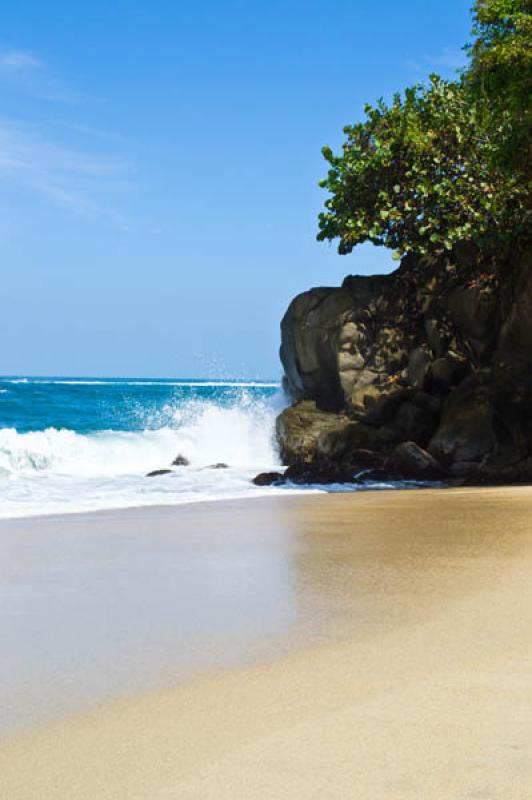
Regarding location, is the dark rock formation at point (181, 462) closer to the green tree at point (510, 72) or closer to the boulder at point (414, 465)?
the boulder at point (414, 465)

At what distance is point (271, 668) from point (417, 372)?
608 inches

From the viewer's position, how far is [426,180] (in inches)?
781

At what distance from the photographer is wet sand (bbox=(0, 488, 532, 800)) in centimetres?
303

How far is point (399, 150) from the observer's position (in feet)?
66.2

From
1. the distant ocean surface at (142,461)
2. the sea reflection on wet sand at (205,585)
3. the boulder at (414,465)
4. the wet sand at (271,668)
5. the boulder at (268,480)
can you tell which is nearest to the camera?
the wet sand at (271,668)

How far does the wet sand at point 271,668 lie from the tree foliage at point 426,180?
1141 cm

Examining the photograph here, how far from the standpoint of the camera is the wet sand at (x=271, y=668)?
9.94 ft

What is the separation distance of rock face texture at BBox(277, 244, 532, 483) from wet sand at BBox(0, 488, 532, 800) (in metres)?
8.07

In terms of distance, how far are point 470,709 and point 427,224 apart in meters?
17.4

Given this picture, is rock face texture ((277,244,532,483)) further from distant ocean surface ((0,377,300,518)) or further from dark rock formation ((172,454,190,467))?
dark rock formation ((172,454,190,467))

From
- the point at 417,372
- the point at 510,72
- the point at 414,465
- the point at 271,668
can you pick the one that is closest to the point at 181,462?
the point at 417,372

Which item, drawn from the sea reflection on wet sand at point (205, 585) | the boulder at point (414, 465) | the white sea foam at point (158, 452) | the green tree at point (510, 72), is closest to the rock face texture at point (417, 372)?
the boulder at point (414, 465)

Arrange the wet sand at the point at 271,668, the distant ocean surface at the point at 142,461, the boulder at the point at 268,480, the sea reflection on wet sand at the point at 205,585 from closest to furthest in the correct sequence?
1. the wet sand at the point at 271,668
2. the sea reflection on wet sand at the point at 205,585
3. the distant ocean surface at the point at 142,461
4. the boulder at the point at 268,480

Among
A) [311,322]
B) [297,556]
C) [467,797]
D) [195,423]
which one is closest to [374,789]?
[467,797]
